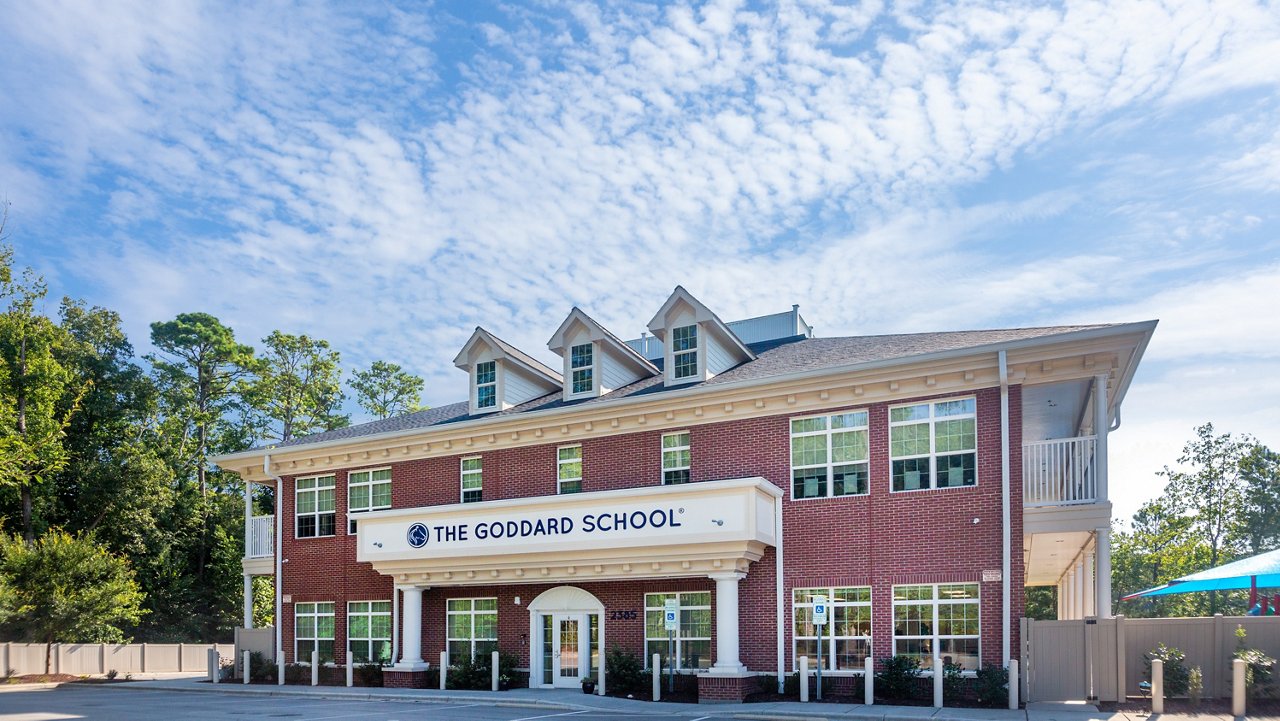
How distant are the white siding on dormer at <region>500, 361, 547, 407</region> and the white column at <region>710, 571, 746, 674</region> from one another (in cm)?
868

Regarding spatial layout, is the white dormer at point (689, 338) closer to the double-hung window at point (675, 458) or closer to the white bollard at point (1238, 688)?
the double-hung window at point (675, 458)

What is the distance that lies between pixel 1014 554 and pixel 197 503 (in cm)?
4042

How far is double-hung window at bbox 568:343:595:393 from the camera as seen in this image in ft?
A: 86.5

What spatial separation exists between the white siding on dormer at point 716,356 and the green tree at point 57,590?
23.1 metres

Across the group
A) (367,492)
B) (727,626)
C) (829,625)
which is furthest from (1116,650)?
(367,492)

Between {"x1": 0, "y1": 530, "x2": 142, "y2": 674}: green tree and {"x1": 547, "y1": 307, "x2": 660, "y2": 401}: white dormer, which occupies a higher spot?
{"x1": 547, "y1": 307, "x2": 660, "y2": 401}: white dormer

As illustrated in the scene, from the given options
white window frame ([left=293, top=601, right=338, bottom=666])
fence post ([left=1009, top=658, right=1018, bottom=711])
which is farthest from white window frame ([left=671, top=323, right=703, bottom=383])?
white window frame ([left=293, top=601, right=338, bottom=666])

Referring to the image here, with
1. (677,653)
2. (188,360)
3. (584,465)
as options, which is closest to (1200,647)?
(677,653)

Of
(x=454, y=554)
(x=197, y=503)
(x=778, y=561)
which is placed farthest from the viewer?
(x=197, y=503)

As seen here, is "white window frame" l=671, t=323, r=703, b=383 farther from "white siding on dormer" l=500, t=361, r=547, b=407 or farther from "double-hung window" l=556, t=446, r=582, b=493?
"white siding on dormer" l=500, t=361, r=547, b=407

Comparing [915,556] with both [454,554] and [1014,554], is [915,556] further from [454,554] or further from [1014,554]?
[454,554]

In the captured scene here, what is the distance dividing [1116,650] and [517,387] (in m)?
16.2

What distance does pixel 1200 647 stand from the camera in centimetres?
1867

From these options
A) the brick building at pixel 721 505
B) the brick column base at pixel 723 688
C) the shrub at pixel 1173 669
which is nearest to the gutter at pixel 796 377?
the brick building at pixel 721 505
